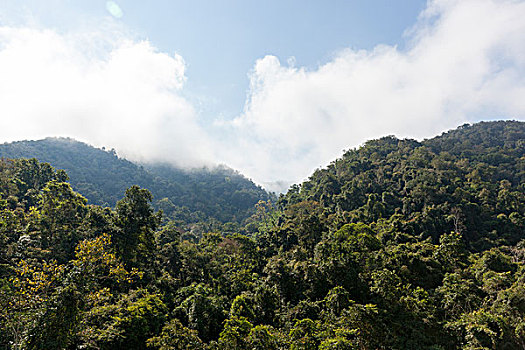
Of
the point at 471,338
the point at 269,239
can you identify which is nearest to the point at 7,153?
the point at 269,239

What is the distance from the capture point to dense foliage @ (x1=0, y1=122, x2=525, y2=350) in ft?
Result: 44.2

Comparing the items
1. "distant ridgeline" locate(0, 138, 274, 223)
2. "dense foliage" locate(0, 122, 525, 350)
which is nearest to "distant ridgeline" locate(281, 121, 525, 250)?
"dense foliage" locate(0, 122, 525, 350)

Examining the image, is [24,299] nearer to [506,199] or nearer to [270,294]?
[270,294]

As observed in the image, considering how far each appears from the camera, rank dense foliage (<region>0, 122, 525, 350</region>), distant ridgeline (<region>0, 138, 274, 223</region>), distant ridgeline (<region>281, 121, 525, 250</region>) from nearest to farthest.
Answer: dense foliage (<region>0, 122, 525, 350</region>) < distant ridgeline (<region>281, 121, 525, 250</region>) < distant ridgeline (<region>0, 138, 274, 223</region>)

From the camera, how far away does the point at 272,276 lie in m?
22.5

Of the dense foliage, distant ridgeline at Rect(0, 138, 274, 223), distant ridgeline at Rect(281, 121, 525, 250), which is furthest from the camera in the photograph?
distant ridgeline at Rect(0, 138, 274, 223)

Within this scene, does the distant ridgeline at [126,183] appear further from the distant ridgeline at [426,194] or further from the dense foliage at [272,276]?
the dense foliage at [272,276]

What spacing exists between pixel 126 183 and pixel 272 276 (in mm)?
104832

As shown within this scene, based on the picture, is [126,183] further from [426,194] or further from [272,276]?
[426,194]

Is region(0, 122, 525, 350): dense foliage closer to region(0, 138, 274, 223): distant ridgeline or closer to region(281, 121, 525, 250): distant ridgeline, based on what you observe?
region(281, 121, 525, 250): distant ridgeline

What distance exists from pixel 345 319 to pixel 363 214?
2983 centimetres

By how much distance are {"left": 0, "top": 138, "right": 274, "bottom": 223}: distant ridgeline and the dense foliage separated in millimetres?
57517

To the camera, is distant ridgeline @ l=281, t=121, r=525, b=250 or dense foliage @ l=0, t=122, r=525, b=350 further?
distant ridgeline @ l=281, t=121, r=525, b=250

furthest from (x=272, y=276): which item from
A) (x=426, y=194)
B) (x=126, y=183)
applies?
(x=126, y=183)
